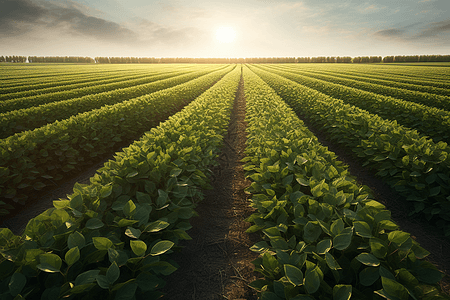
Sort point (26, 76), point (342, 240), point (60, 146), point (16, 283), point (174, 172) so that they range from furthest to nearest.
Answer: point (26, 76), point (60, 146), point (174, 172), point (342, 240), point (16, 283)

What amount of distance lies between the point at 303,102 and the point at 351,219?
32.5 feet

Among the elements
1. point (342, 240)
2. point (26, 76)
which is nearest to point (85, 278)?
point (342, 240)

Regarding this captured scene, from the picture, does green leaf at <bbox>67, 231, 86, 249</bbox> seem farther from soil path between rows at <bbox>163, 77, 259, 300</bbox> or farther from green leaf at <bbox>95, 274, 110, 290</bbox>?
soil path between rows at <bbox>163, 77, 259, 300</bbox>

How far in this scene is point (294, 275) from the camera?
143cm

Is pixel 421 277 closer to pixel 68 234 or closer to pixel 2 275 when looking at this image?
pixel 68 234

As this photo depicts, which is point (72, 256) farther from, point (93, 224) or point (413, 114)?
point (413, 114)

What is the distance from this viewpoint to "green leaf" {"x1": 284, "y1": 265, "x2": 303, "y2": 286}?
1393 millimetres

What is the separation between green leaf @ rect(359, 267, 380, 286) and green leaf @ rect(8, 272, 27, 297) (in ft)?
6.85

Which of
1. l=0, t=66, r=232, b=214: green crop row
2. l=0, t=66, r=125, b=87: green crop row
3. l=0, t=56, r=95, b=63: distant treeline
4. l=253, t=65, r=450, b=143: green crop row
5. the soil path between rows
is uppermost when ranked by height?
l=0, t=56, r=95, b=63: distant treeline

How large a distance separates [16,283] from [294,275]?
65.6 inches

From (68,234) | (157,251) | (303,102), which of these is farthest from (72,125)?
(303,102)

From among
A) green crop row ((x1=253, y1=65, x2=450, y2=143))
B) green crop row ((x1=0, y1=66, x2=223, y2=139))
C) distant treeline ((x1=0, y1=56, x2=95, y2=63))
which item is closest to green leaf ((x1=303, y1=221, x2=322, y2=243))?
green crop row ((x1=253, y1=65, x2=450, y2=143))

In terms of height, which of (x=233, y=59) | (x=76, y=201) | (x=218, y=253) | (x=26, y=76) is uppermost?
(x=233, y=59)

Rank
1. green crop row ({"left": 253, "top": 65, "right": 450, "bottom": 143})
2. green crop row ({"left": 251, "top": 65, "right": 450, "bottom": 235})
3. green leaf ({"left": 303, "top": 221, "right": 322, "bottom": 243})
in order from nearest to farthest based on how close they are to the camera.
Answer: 1. green leaf ({"left": 303, "top": 221, "right": 322, "bottom": 243})
2. green crop row ({"left": 251, "top": 65, "right": 450, "bottom": 235})
3. green crop row ({"left": 253, "top": 65, "right": 450, "bottom": 143})
